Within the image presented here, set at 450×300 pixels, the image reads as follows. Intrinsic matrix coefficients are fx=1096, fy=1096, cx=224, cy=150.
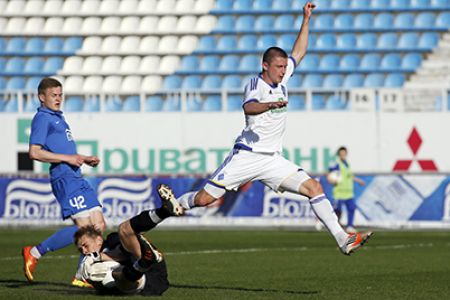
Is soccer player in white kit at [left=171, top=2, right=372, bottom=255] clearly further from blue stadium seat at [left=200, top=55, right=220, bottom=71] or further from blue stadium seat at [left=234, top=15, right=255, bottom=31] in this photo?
blue stadium seat at [left=234, top=15, right=255, bottom=31]

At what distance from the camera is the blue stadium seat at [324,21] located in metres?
31.3

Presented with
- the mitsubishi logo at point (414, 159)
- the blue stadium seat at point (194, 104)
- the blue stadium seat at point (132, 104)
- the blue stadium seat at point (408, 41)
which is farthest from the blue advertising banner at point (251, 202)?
the blue stadium seat at point (408, 41)

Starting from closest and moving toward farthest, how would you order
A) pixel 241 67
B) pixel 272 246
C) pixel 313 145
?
pixel 272 246
pixel 313 145
pixel 241 67

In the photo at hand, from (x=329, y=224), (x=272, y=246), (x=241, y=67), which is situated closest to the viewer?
(x=329, y=224)

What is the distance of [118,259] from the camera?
9.36m

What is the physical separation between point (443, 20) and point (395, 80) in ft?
8.23

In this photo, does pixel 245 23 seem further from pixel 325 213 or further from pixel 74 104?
pixel 325 213

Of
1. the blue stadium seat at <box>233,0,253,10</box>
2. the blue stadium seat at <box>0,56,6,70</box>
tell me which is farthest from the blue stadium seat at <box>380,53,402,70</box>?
the blue stadium seat at <box>0,56,6,70</box>

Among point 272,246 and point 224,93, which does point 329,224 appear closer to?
point 272,246

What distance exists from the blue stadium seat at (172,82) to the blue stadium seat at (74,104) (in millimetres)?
2536

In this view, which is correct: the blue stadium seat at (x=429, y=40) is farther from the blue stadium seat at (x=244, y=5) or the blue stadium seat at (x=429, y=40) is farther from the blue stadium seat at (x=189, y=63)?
the blue stadium seat at (x=189, y=63)

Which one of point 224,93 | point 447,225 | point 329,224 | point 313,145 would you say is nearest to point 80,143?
point 224,93

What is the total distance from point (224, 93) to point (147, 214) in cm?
1889

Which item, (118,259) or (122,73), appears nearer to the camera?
(118,259)
